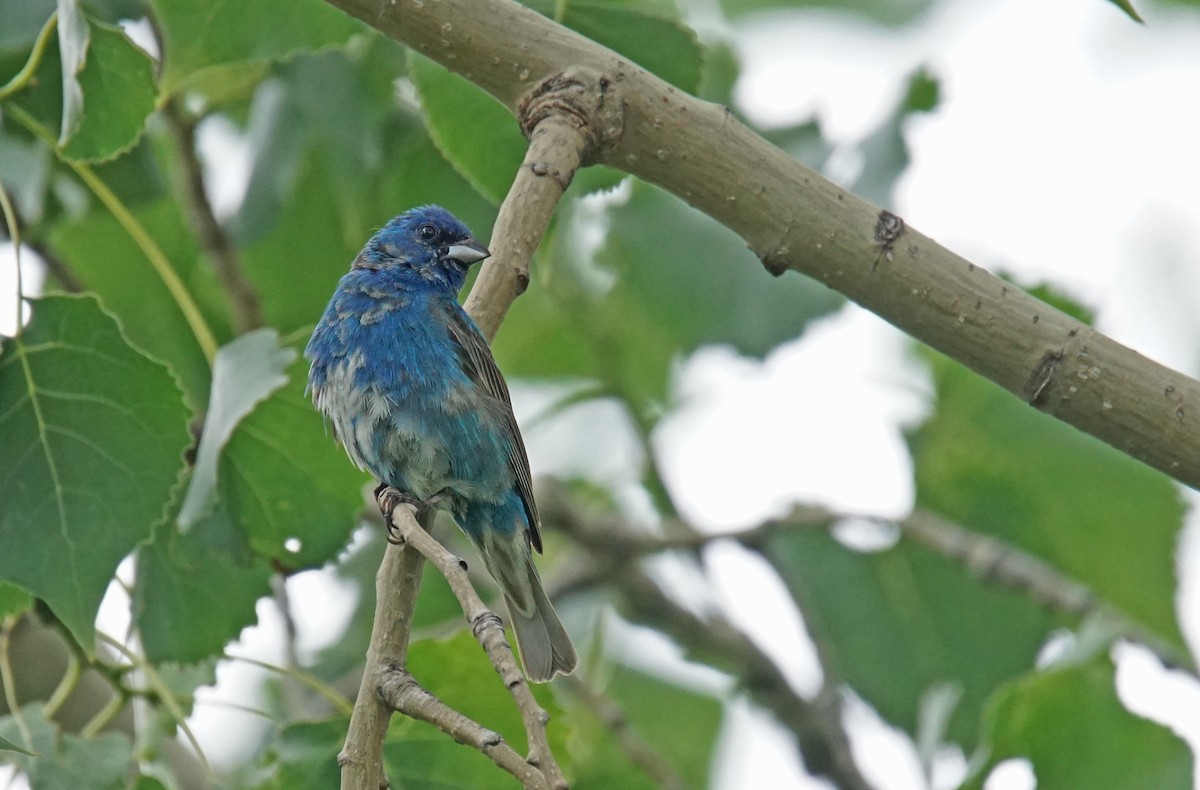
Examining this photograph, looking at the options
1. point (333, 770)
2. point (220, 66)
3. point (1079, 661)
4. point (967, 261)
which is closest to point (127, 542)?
point (333, 770)

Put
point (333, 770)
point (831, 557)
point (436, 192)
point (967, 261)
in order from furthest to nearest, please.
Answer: point (831, 557)
point (436, 192)
point (333, 770)
point (967, 261)

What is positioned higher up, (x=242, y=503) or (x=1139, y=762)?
(x=1139, y=762)

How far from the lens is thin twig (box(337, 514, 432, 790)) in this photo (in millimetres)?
2283

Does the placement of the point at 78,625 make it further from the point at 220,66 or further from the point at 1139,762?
the point at 1139,762

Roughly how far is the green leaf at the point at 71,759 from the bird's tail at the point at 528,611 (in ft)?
3.94

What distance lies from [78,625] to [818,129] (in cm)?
284

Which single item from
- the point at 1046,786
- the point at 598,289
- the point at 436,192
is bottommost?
the point at 1046,786

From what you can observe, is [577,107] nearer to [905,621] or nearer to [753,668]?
[753,668]

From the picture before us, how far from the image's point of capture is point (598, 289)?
5832mm

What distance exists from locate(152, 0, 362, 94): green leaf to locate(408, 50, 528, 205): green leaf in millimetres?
291

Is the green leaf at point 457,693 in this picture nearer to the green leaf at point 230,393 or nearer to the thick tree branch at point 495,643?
the green leaf at point 230,393

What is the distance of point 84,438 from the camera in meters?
3.15

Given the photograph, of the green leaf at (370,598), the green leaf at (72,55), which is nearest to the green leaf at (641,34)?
the green leaf at (72,55)

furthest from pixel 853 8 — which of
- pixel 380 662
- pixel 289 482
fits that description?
pixel 380 662
